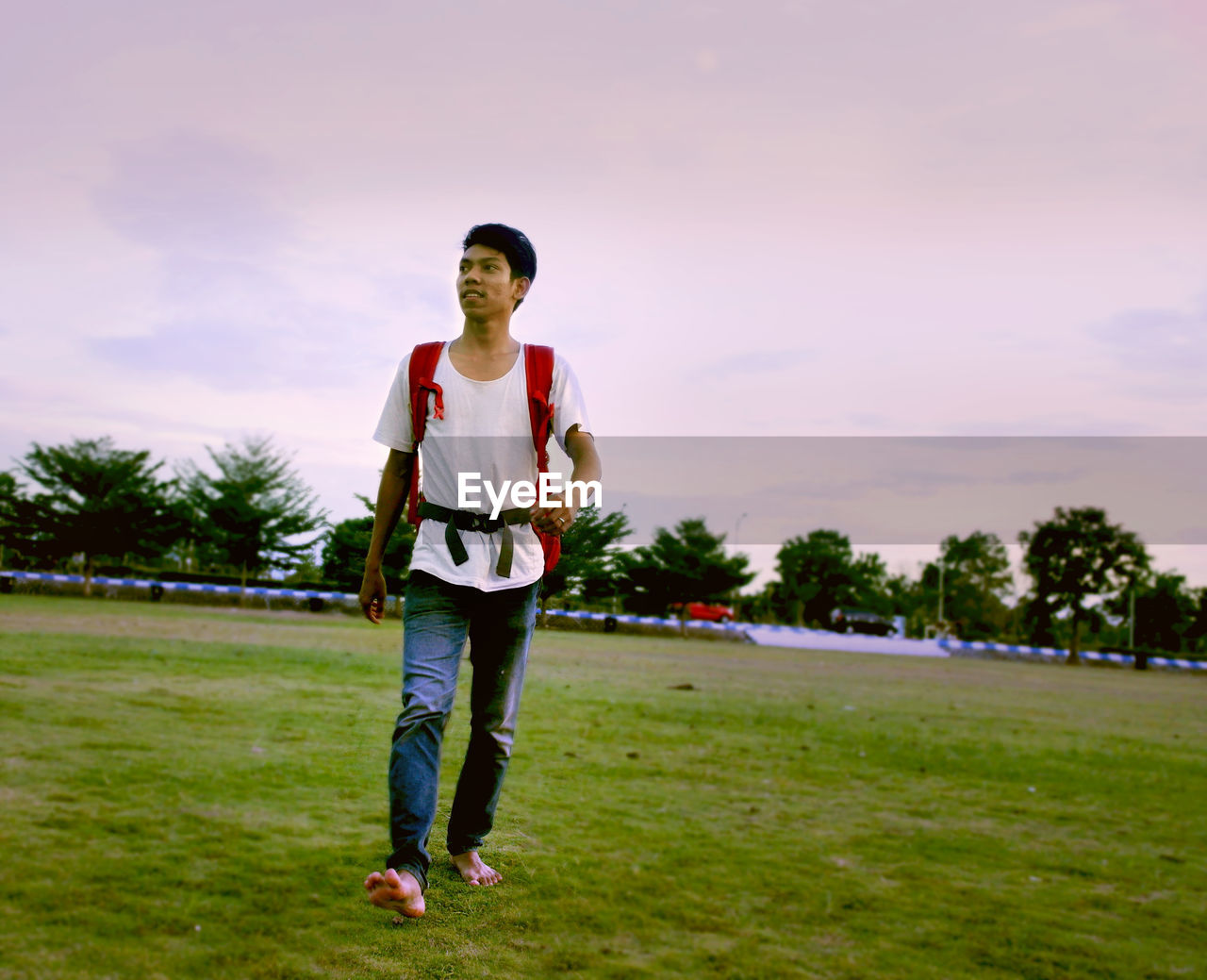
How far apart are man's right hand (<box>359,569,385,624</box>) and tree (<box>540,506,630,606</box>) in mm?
299

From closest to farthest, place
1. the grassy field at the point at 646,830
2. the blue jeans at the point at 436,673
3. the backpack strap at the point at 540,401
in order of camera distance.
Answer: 1. the backpack strap at the point at 540,401
2. the blue jeans at the point at 436,673
3. the grassy field at the point at 646,830

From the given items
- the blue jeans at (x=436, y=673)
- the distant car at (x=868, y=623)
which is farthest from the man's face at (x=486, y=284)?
the distant car at (x=868, y=623)

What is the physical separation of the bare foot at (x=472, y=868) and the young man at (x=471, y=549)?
274 mm

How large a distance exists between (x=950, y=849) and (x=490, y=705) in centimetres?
4129

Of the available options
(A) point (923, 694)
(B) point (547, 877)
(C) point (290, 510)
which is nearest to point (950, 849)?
(B) point (547, 877)

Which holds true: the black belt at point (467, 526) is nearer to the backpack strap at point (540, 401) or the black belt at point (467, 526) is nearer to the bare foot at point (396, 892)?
the backpack strap at point (540, 401)

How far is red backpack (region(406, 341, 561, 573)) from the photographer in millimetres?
1741

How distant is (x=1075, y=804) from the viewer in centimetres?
4206

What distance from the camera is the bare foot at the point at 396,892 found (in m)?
1.94

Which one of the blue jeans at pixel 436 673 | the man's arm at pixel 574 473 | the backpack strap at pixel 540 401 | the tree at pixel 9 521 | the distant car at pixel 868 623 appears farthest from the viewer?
the distant car at pixel 868 623

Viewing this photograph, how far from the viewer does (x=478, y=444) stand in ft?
5.88

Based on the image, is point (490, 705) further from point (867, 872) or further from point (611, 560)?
point (867, 872)

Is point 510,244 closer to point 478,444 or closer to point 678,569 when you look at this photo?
point 478,444

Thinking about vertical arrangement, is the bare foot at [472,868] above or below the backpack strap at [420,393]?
below
